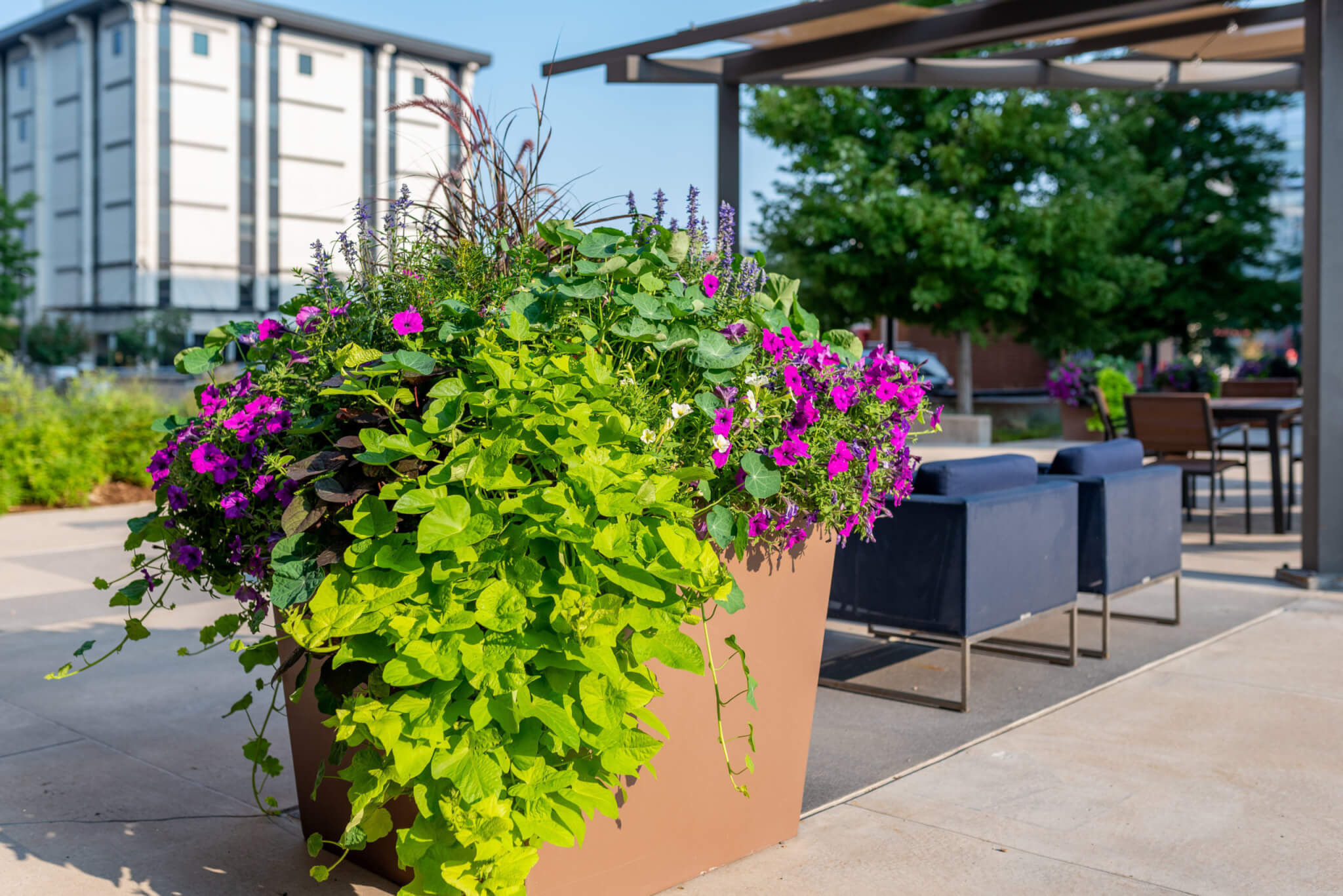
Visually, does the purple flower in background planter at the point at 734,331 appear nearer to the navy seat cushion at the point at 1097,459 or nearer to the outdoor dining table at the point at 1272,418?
the navy seat cushion at the point at 1097,459

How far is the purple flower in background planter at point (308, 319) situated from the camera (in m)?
2.85

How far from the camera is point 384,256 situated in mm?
2963

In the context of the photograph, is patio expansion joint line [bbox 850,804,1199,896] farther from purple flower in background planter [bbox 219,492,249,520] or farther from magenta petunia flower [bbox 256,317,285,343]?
magenta petunia flower [bbox 256,317,285,343]

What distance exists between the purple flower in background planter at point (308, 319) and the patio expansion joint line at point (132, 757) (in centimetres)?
153

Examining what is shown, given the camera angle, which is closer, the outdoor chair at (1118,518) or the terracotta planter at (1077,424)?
the outdoor chair at (1118,518)

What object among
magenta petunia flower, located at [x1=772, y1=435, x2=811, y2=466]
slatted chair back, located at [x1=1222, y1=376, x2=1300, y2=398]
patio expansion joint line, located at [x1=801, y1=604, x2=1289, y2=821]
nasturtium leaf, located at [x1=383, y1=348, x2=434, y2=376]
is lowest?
patio expansion joint line, located at [x1=801, y1=604, x2=1289, y2=821]

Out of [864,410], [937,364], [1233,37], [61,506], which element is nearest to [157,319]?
[937,364]

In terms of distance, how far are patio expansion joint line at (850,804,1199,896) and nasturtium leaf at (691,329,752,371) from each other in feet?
4.99

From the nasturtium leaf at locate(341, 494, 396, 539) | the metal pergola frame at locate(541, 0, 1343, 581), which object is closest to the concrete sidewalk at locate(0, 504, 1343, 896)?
the nasturtium leaf at locate(341, 494, 396, 539)

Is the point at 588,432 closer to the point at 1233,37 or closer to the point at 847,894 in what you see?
the point at 847,894

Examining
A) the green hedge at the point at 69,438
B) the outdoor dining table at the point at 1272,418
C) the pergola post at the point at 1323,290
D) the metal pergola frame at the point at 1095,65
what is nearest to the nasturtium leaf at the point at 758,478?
the metal pergola frame at the point at 1095,65

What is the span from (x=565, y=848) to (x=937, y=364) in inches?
1197

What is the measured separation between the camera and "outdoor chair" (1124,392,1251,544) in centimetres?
832

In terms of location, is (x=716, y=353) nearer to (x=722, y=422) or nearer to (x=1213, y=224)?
(x=722, y=422)
